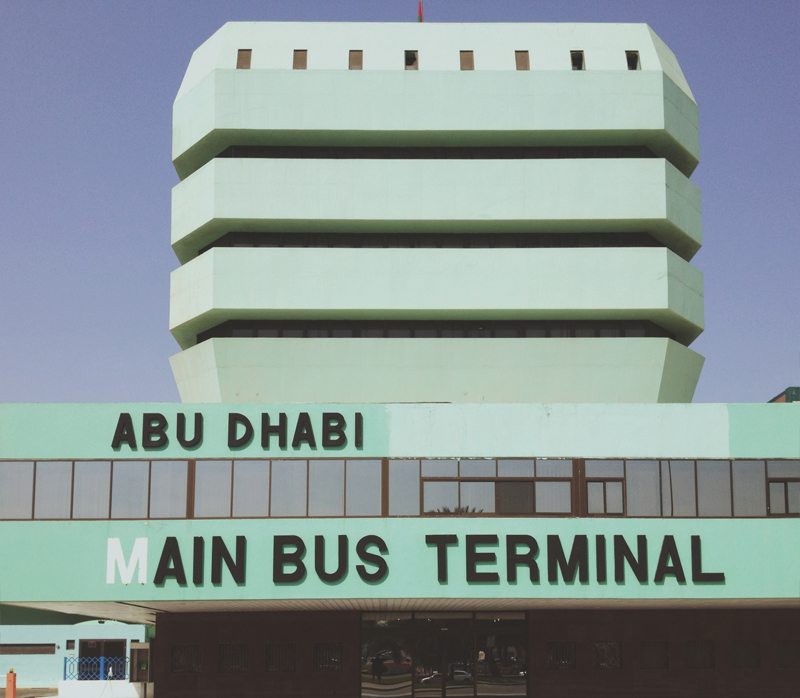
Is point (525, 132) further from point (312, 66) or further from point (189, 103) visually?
point (189, 103)

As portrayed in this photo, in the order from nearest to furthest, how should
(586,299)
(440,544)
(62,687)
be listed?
(440,544), (586,299), (62,687)

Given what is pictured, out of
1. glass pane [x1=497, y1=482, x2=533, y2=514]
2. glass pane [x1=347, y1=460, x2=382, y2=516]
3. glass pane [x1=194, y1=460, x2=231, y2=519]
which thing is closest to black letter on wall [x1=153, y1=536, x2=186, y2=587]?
glass pane [x1=194, y1=460, x2=231, y2=519]

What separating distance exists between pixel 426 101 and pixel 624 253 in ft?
40.2

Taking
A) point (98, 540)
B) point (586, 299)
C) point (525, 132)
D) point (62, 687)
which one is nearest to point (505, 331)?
point (586, 299)

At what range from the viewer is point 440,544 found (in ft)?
138

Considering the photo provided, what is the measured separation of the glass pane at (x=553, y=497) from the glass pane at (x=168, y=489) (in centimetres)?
1249

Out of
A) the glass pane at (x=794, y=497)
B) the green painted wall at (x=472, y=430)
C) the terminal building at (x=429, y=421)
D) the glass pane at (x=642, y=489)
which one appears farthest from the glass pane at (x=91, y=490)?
the glass pane at (x=794, y=497)

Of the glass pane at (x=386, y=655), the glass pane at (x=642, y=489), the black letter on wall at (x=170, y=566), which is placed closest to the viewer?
the black letter on wall at (x=170, y=566)

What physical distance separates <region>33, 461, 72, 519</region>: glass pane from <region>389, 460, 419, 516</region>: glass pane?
446 inches

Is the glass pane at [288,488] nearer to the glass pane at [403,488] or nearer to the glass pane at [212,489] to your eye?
the glass pane at [212,489]

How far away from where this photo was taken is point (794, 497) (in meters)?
43.2

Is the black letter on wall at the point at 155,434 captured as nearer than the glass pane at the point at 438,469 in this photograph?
No

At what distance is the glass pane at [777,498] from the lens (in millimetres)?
43062

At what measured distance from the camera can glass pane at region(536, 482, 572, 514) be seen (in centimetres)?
4281
